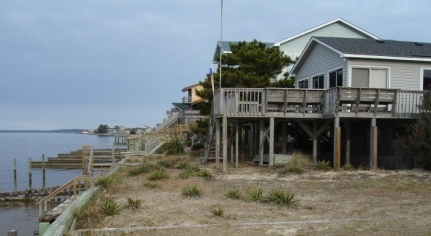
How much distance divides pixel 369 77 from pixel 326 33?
778 inches

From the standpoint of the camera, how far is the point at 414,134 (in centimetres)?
1762

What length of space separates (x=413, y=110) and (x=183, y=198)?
39.7 feet

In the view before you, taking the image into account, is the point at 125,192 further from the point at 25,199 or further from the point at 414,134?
the point at 25,199

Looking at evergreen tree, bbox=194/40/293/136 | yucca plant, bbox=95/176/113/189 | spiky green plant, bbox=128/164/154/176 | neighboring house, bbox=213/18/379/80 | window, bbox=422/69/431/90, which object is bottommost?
spiky green plant, bbox=128/164/154/176

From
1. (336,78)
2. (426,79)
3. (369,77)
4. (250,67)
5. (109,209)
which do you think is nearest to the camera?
(109,209)

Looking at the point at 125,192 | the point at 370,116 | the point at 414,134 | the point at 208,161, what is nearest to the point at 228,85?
the point at 208,161

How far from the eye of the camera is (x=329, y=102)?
19.1 meters

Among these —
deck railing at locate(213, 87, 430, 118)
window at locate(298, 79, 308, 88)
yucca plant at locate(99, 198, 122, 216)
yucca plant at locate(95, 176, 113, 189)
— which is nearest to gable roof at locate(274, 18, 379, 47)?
window at locate(298, 79, 308, 88)

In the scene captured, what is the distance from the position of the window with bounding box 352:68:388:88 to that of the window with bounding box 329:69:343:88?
0.78 meters

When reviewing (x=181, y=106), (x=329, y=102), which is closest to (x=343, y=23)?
(x=329, y=102)

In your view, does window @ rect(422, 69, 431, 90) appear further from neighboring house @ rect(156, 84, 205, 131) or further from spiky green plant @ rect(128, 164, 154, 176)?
neighboring house @ rect(156, 84, 205, 131)

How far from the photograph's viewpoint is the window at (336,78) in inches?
842

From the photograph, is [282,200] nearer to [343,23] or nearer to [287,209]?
[287,209]

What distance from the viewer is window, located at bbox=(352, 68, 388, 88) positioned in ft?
68.0
